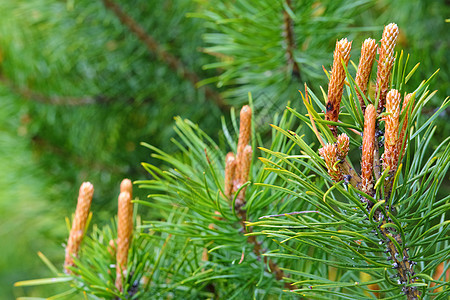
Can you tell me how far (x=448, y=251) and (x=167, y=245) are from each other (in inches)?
10.2

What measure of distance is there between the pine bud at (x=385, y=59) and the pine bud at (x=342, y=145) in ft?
0.13

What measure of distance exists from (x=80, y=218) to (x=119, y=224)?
0.11ft

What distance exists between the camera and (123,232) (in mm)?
384

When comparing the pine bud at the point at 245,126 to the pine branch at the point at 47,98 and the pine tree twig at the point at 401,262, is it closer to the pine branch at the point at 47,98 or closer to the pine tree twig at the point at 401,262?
the pine tree twig at the point at 401,262

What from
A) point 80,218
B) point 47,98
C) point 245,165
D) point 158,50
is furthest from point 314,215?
point 47,98

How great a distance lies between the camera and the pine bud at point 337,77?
0.86 ft

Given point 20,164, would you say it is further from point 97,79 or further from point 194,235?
point 194,235

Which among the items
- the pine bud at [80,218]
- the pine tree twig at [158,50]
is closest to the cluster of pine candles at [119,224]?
the pine bud at [80,218]

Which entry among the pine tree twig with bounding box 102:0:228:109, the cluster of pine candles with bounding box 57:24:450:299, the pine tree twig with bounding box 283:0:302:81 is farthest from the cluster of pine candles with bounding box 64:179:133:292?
the pine tree twig with bounding box 102:0:228:109

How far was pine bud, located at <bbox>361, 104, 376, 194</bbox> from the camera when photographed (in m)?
0.25

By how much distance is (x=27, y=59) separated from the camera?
88 centimetres

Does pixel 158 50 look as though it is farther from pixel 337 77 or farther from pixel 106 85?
pixel 337 77

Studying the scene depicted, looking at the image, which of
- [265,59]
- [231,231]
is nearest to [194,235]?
[231,231]

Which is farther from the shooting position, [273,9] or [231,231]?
[273,9]
